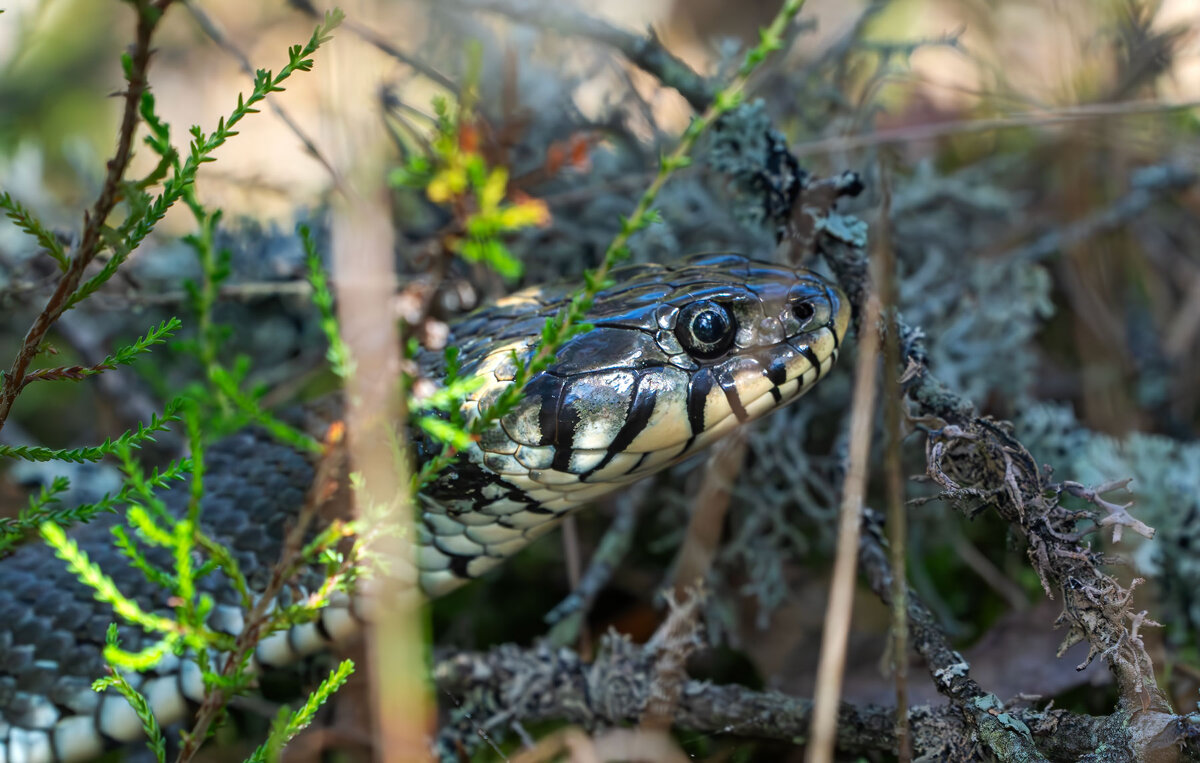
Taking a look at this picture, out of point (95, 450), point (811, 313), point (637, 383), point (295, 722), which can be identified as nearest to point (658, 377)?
point (637, 383)

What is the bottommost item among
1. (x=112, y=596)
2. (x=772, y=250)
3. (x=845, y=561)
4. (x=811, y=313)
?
(x=845, y=561)

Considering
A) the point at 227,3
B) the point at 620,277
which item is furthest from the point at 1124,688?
the point at 227,3

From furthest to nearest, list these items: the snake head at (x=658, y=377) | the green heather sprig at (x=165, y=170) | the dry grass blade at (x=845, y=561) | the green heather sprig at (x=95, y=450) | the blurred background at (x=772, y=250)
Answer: the blurred background at (x=772, y=250), the snake head at (x=658, y=377), the dry grass blade at (x=845, y=561), the green heather sprig at (x=95, y=450), the green heather sprig at (x=165, y=170)

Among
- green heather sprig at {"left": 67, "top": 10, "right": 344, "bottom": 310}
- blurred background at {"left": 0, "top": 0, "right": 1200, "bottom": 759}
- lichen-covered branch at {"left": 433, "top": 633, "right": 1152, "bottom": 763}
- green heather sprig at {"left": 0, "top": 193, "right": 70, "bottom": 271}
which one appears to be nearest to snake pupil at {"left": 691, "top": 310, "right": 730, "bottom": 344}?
blurred background at {"left": 0, "top": 0, "right": 1200, "bottom": 759}

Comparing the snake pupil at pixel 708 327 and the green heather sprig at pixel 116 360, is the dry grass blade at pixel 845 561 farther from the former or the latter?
the green heather sprig at pixel 116 360

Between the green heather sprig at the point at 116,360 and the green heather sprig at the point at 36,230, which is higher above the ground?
the green heather sprig at the point at 36,230

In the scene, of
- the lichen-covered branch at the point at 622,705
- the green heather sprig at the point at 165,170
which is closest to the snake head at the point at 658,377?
the lichen-covered branch at the point at 622,705

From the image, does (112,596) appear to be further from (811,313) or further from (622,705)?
(811,313)

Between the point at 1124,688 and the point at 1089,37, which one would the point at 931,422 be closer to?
the point at 1124,688
